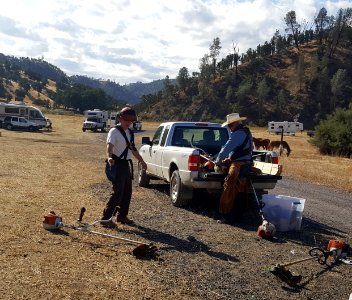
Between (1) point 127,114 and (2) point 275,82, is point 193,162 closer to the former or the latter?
(1) point 127,114

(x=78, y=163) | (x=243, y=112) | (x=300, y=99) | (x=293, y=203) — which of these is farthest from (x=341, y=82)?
(x=293, y=203)

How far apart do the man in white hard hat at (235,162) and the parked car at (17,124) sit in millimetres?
43002

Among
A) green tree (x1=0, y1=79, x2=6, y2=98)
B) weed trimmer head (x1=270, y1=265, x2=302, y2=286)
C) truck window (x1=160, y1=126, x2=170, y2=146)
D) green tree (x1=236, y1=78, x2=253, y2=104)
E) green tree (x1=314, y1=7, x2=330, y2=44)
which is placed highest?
green tree (x1=314, y1=7, x2=330, y2=44)

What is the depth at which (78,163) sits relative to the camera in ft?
58.9

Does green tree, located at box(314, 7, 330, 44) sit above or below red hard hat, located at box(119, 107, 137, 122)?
above

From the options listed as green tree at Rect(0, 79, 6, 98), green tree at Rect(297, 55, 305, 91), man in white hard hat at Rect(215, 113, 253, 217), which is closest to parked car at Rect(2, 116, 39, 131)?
man in white hard hat at Rect(215, 113, 253, 217)

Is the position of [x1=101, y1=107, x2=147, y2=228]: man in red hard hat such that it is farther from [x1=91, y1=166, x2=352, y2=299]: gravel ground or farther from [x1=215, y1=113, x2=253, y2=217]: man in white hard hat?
[x1=215, y1=113, x2=253, y2=217]: man in white hard hat

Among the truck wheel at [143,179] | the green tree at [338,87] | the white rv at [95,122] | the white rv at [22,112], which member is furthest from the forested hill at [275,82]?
the truck wheel at [143,179]

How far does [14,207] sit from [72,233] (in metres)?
2.23

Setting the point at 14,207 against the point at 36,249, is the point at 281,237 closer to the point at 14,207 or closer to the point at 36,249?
the point at 36,249

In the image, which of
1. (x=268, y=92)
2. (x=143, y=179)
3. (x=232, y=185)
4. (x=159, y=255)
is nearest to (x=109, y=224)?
(x=159, y=255)

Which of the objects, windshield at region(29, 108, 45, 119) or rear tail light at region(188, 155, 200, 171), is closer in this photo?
rear tail light at region(188, 155, 200, 171)

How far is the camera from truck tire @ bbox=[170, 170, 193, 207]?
9.55 m

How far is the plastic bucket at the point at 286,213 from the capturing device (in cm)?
802
